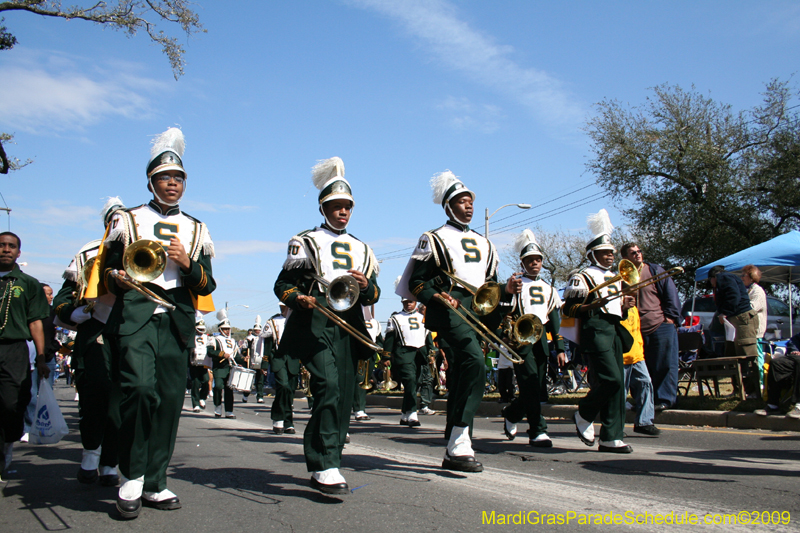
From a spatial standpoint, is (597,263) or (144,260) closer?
Answer: (144,260)

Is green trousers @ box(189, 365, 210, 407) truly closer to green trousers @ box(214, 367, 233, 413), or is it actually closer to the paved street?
green trousers @ box(214, 367, 233, 413)

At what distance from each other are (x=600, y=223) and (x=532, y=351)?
1.63 m

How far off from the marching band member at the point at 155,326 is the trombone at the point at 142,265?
9cm

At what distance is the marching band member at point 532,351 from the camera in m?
7.47

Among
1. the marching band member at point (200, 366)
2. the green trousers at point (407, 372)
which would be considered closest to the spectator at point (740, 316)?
the green trousers at point (407, 372)

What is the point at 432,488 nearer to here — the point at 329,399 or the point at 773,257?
the point at 329,399

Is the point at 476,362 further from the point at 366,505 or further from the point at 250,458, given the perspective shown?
the point at 250,458

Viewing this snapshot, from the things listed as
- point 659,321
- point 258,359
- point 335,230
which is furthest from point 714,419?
point 258,359

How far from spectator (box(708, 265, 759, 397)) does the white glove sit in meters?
8.62

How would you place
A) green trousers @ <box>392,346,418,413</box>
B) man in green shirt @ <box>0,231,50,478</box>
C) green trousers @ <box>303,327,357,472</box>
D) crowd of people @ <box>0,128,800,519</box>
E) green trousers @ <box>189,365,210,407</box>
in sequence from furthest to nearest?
green trousers @ <box>189,365,210,407</box>, green trousers @ <box>392,346,418,413</box>, man in green shirt @ <box>0,231,50,478</box>, green trousers @ <box>303,327,357,472</box>, crowd of people @ <box>0,128,800,519</box>

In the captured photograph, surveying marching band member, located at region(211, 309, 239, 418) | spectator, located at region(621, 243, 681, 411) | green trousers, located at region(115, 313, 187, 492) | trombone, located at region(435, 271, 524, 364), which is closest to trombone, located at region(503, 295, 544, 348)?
trombone, located at region(435, 271, 524, 364)

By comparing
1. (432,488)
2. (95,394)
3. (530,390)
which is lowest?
(432,488)

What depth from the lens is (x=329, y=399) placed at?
4793 mm

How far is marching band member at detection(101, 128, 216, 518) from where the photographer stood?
14.1 feet
